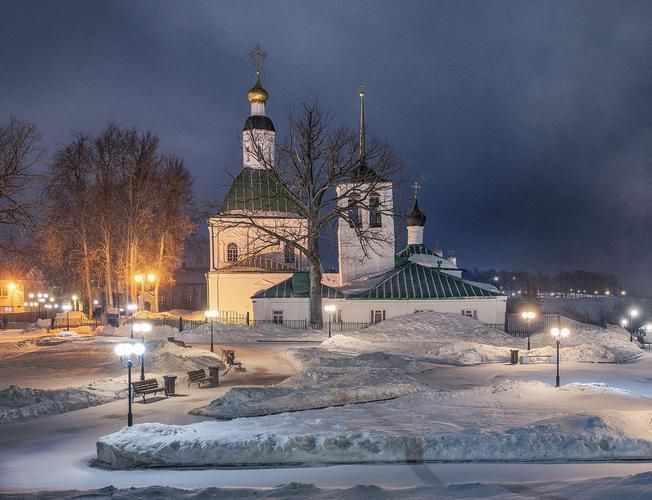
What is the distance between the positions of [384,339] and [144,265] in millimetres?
23487

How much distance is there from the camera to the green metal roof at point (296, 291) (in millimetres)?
40281

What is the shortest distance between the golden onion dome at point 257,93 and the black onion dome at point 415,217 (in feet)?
50.7

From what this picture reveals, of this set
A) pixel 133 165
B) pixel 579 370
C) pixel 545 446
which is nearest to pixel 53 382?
pixel 545 446

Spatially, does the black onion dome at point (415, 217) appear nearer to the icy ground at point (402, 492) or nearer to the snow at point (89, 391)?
the snow at point (89, 391)

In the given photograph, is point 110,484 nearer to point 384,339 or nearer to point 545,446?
point 545,446

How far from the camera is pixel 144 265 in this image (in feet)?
160

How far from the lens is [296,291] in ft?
133

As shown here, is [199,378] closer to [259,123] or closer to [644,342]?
[644,342]

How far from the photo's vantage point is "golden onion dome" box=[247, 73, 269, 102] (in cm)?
5006

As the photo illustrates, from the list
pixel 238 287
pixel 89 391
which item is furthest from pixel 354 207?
pixel 89 391

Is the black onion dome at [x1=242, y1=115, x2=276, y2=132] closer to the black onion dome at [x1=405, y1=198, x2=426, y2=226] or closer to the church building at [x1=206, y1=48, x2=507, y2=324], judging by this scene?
the church building at [x1=206, y1=48, x2=507, y2=324]

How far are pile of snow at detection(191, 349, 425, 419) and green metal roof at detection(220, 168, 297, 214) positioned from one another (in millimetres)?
24337

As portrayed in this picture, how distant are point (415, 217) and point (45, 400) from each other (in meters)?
38.2

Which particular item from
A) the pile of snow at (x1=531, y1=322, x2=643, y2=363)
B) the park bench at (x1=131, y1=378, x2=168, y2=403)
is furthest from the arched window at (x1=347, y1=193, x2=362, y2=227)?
the park bench at (x1=131, y1=378, x2=168, y2=403)
